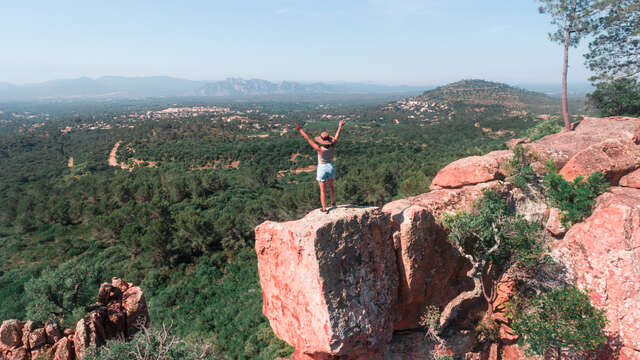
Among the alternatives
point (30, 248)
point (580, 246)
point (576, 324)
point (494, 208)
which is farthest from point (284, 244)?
point (30, 248)

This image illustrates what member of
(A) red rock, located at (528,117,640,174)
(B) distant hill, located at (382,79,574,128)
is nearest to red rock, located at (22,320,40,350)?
(A) red rock, located at (528,117,640,174)

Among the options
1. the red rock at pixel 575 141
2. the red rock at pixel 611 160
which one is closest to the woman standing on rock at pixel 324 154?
the red rock at pixel 575 141

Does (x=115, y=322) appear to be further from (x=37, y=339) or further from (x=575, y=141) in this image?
(x=575, y=141)

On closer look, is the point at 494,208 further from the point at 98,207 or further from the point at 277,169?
the point at 277,169

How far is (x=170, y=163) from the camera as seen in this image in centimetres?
7656

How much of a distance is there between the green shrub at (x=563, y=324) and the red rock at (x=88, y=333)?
16558 millimetres

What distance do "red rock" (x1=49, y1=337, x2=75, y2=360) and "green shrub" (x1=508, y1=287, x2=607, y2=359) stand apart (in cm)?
1768

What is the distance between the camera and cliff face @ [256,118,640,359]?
32.5 ft

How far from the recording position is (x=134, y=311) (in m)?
14.3

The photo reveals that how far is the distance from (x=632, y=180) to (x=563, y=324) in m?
8.15

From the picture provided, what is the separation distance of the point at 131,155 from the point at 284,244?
9270 centimetres

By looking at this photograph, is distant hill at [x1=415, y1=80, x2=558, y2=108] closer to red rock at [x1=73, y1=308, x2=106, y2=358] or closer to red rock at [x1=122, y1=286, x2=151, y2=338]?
red rock at [x1=122, y1=286, x2=151, y2=338]

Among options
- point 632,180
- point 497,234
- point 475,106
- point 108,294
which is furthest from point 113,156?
point 475,106

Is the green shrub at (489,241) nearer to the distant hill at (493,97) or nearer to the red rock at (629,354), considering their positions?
the red rock at (629,354)
